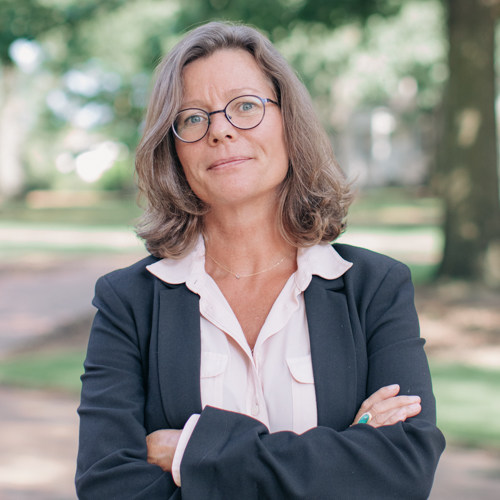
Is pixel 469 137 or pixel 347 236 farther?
pixel 347 236

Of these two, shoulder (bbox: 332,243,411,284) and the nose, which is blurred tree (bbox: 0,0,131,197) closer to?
the nose

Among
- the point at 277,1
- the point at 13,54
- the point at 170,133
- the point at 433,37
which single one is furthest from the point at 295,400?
the point at 433,37

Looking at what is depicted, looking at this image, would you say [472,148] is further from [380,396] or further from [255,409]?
[255,409]

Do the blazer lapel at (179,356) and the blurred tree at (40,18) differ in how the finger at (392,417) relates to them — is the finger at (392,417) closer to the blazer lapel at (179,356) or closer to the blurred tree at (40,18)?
the blazer lapel at (179,356)

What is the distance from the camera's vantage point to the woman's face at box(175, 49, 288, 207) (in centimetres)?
212

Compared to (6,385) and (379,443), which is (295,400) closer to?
(379,443)

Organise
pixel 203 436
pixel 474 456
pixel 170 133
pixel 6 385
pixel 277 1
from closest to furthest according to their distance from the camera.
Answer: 1. pixel 203 436
2. pixel 170 133
3. pixel 474 456
4. pixel 6 385
5. pixel 277 1

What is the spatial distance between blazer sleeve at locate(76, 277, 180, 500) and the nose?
0.54m

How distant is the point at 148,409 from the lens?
6.87 feet

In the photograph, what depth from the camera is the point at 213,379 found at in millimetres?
2074

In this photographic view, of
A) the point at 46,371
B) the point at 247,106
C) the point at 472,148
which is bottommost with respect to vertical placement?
the point at 46,371

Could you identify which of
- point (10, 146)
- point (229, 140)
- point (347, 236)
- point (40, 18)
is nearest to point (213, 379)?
point (229, 140)

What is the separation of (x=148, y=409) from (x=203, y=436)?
0.81 ft

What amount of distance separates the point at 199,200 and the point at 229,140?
31 cm
